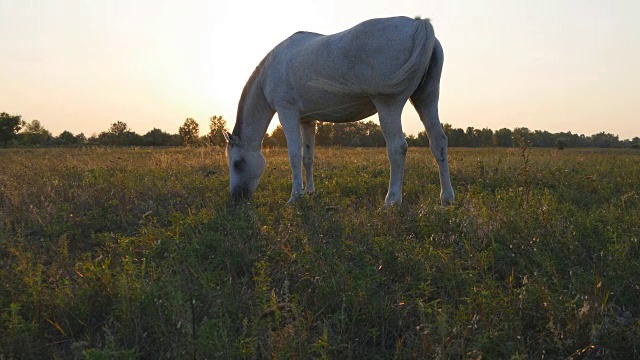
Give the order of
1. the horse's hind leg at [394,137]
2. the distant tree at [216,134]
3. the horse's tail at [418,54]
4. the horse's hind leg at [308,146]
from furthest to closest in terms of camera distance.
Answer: the distant tree at [216,134], the horse's hind leg at [308,146], the horse's hind leg at [394,137], the horse's tail at [418,54]

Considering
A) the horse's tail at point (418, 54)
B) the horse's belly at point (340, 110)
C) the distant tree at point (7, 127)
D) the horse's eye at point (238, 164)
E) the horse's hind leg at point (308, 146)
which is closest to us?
the horse's tail at point (418, 54)

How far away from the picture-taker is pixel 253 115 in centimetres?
654

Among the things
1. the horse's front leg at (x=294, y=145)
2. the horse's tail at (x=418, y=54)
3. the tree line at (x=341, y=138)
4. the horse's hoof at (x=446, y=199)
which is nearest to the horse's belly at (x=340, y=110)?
the horse's front leg at (x=294, y=145)

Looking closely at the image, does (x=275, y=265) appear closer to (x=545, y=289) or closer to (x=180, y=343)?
(x=180, y=343)

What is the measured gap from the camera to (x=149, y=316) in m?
2.20

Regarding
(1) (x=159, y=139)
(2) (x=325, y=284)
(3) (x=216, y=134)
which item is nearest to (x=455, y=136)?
(1) (x=159, y=139)

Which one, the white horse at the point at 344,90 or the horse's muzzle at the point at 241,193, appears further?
the horse's muzzle at the point at 241,193

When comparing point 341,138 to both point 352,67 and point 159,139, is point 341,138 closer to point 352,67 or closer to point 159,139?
point 159,139

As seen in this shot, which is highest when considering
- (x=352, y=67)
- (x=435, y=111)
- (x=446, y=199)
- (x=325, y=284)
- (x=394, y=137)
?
(x=352, y=67)

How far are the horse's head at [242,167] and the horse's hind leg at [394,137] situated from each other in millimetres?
2136

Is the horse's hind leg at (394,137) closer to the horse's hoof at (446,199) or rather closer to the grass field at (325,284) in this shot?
the grass field at (325,284)

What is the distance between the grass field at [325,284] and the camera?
198 cm

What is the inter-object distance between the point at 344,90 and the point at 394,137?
0.87 m

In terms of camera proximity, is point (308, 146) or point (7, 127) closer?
point (308, 146)
